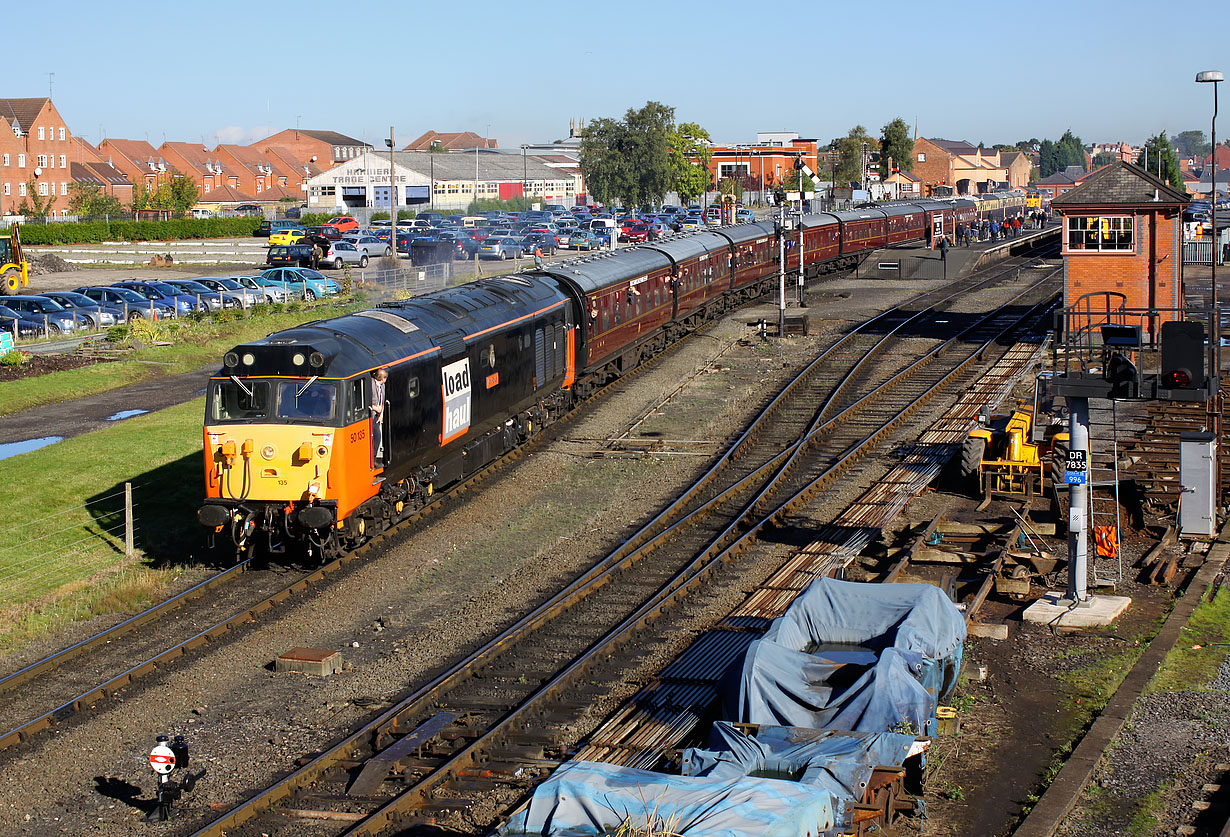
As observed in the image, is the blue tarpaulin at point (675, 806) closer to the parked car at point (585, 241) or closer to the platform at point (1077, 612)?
the platform at point (1077, 612)

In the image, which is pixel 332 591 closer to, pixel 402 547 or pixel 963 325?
pixel 402 547

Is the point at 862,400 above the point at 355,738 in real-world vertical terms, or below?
above

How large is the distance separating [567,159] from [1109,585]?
154 metres

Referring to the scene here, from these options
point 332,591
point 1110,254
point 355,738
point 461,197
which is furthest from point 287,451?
point 461,197

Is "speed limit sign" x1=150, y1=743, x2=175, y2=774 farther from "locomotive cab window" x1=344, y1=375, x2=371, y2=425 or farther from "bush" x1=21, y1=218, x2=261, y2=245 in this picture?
"bush" x1=21, y1=218, x2=261, y2=245

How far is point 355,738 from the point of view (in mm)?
12547

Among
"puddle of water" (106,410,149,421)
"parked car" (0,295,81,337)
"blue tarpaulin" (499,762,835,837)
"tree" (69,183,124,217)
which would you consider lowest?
"blue tarpaulin" (499,762,835,837)

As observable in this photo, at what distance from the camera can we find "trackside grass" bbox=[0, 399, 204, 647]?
17.3 m

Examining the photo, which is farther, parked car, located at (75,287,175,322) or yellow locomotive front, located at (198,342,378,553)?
parked car, located at (75,287,175,322)

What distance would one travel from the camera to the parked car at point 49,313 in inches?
1663

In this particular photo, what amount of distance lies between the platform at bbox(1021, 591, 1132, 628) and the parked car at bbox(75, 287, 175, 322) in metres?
34.4

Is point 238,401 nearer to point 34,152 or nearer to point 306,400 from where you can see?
point 306,400

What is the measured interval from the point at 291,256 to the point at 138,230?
32.6 meters

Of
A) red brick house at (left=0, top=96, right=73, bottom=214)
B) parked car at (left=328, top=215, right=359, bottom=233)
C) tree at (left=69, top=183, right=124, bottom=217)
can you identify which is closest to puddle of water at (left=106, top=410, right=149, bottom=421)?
parked car at (left=328, top=215, right=359, bottom=233)
